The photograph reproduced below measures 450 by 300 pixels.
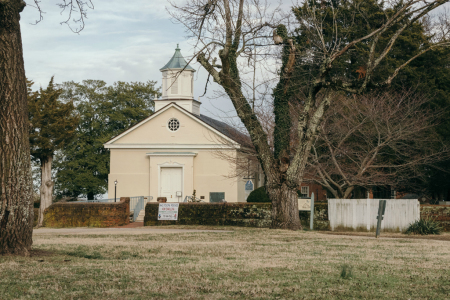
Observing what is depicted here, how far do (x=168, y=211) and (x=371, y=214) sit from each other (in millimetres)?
8717

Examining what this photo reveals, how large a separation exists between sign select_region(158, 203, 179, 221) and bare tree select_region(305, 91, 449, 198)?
21.2ft

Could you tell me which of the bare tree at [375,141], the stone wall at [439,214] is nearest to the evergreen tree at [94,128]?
the bare tree at [375,141]

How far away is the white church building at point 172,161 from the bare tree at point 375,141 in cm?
1009

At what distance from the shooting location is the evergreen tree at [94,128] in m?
48.3

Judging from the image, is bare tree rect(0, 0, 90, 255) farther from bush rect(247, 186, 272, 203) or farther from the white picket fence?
bush rect(247, 186, 272, 203)

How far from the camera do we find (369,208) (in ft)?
67.7

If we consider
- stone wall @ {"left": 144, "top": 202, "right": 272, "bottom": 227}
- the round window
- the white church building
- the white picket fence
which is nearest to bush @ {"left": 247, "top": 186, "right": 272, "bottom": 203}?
stone wall @ {"left": 144, "top": 202, "right": 272, "bottom": 227}

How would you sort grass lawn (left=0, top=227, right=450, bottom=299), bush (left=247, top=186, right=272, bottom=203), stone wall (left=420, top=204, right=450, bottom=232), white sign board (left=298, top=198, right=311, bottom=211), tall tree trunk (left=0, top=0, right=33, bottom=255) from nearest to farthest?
grass lawn (left=0, top=227, right=450, bottom=299)
tall tree trunk (left=0, top=0, right=33, bottom=255)
stone wall (left=420, top=204, right=450, bottom=232)
white sign board (left=298, top=198, right=311, bottom=211)
bush (left=247, top=186, right=272, bottom=203)

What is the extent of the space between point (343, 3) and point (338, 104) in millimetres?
7685

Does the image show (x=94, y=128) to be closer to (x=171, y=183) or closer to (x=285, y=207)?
(x=171, y=183)

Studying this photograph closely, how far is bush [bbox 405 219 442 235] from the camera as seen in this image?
63.9 feet

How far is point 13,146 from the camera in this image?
329 inches

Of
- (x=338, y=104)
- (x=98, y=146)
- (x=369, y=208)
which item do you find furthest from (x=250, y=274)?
(x=98, y=146)

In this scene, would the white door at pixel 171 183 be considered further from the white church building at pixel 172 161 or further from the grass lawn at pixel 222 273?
the grass lawn at pixel 222 273
